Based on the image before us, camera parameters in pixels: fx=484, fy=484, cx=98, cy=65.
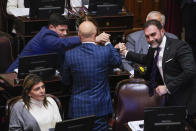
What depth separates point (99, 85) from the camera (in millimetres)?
4613

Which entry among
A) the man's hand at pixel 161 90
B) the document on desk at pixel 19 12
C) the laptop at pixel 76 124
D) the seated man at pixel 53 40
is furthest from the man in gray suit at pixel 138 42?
the laptop at pixel 76 124

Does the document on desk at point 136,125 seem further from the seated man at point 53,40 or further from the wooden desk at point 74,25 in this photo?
the wooden desk at point 74,25

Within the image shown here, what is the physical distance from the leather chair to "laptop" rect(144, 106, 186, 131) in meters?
0.76

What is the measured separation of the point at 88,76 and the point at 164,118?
35.1 inches

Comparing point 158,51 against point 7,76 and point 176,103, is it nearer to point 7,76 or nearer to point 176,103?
point 176,103

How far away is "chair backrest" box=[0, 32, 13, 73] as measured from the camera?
5.79 meters

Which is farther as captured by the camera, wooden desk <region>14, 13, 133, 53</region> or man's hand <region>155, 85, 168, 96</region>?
wooden desk <region>14, 13, 133, 53</region>

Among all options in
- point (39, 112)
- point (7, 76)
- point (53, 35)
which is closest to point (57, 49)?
point (53, 35)

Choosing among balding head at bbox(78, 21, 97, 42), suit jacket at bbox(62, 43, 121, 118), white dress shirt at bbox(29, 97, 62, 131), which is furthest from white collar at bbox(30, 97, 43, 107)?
balding head at bbox(78, 21, 97, 42)

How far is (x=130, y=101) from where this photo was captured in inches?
190

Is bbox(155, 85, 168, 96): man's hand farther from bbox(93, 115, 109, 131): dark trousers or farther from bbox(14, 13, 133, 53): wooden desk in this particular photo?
bbox(14, 13, 133, 53): wooden desk

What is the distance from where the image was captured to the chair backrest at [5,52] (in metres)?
5.79

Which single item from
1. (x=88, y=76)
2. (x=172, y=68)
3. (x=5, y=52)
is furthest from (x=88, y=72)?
(x=5, y=52)

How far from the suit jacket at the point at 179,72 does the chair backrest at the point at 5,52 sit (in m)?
1.91
